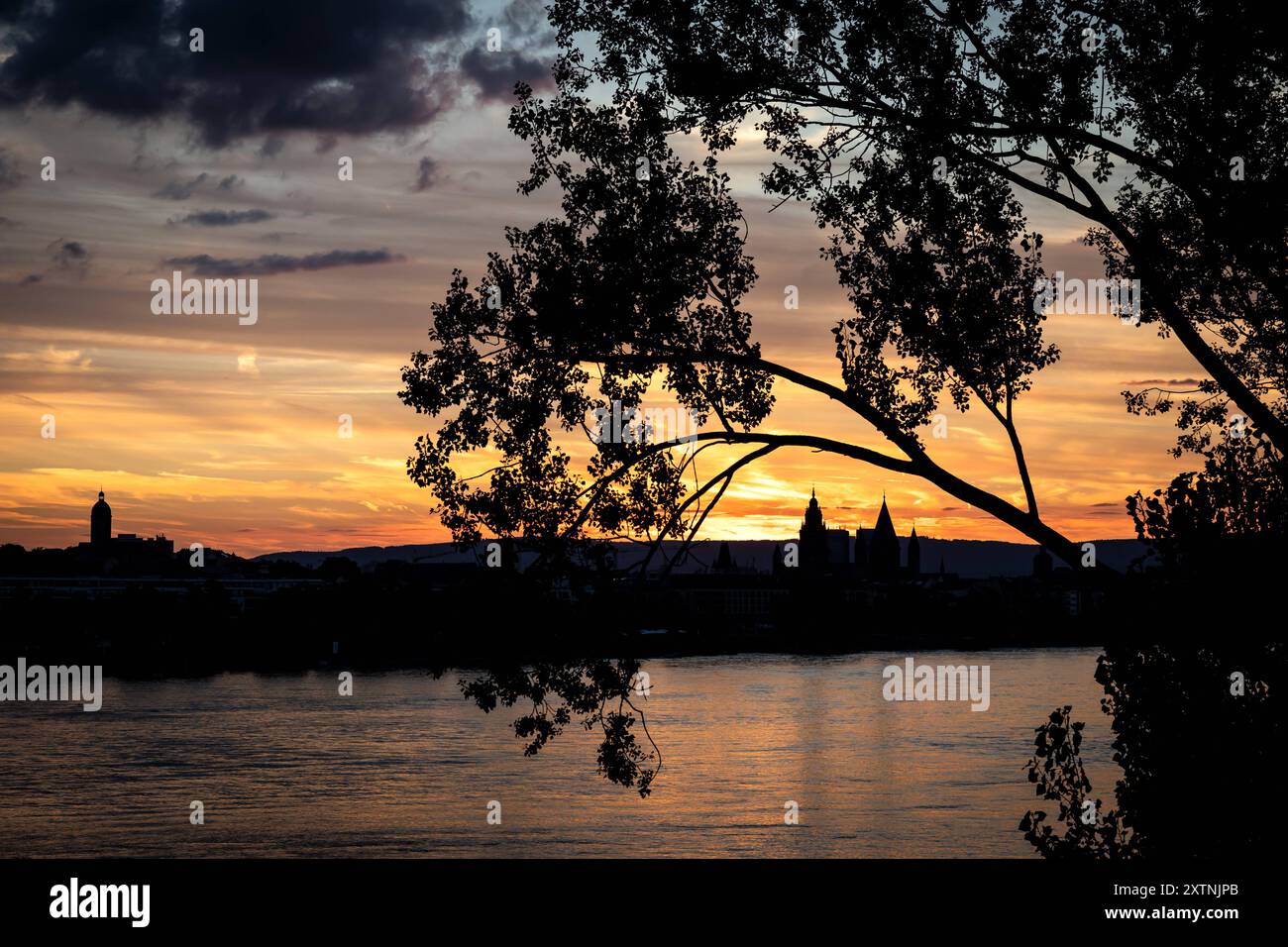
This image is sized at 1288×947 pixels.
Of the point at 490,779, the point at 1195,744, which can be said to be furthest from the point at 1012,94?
the point at 490,779

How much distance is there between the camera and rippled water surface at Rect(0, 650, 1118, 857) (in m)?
31.4

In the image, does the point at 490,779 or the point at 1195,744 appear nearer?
the point at 1195,744

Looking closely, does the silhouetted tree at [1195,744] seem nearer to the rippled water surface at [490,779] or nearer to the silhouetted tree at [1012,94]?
the silhouetted tree at [1012,94]

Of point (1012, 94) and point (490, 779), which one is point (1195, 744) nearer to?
point (1012, 94)

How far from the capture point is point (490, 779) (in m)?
40.1

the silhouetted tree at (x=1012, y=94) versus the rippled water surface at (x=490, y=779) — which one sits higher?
the silhouetted tree at (x=1012, y=94)

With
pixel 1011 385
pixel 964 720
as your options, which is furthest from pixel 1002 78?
pixel 964 720

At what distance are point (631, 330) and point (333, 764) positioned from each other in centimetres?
3640

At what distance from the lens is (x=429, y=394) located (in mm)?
9719

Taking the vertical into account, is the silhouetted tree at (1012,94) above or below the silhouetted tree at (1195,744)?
above

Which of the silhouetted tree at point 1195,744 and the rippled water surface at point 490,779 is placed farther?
the rippled water surface at point 490,779

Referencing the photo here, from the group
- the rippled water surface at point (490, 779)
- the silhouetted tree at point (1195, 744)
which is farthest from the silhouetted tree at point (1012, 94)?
the rippled water surface at point (490, 779)

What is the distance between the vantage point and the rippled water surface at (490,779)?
103 feet

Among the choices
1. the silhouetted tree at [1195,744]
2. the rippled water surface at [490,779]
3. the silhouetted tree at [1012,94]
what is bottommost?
the rippled water surface at [490,779]
